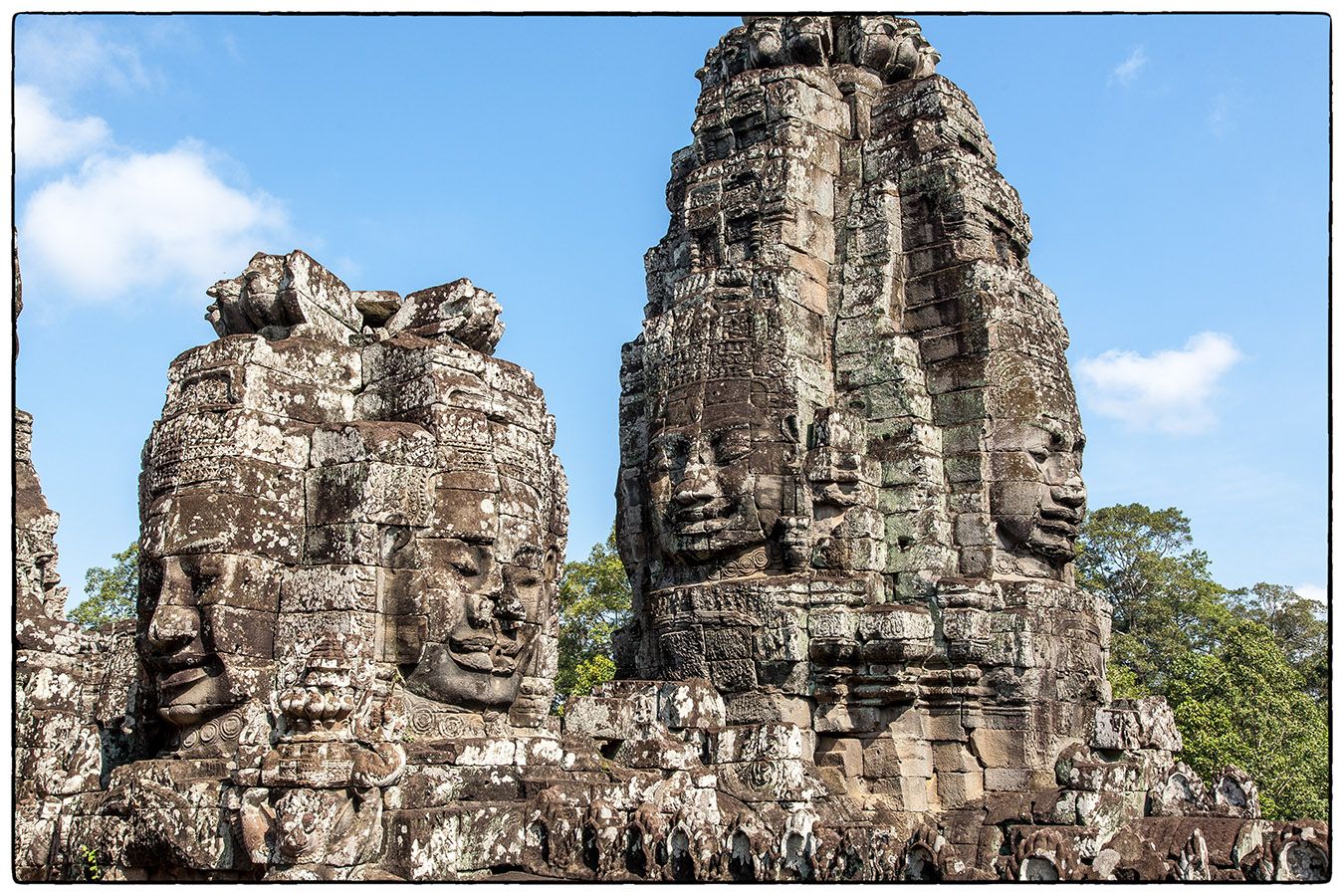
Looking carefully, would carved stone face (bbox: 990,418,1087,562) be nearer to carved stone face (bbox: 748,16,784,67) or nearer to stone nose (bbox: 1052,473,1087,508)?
stone nose (bbox: 1052,473,1087,508)

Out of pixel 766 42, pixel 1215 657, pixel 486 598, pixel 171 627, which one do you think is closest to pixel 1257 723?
pixel 1215 657

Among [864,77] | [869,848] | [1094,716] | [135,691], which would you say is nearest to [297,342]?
[135,691]

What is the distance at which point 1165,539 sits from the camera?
137 feet

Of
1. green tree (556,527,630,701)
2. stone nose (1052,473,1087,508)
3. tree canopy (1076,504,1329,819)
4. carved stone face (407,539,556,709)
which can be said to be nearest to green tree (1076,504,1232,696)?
tree canopy (1076,504,1329,819)

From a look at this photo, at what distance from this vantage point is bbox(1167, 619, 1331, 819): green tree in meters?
27.4

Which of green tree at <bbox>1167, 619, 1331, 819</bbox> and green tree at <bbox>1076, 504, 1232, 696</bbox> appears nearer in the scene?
green tree at <bbox>1167, 619, 1331, 819</bbox>

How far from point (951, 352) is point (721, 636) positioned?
4.77 metres

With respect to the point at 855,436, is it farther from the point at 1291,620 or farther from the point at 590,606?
the point at 1291,620

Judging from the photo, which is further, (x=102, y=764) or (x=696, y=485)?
(x=696, y=485)

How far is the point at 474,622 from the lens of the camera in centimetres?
1161

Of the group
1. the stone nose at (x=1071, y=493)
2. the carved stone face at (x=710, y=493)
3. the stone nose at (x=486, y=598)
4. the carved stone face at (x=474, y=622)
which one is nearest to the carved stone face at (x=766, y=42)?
the carved stone face at (x=710, y=493)

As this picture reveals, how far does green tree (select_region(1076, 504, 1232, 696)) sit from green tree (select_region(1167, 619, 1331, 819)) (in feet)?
15.2

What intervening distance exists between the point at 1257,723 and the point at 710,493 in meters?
15.7

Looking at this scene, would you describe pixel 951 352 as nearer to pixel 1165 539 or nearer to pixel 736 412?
pixel 736 412
